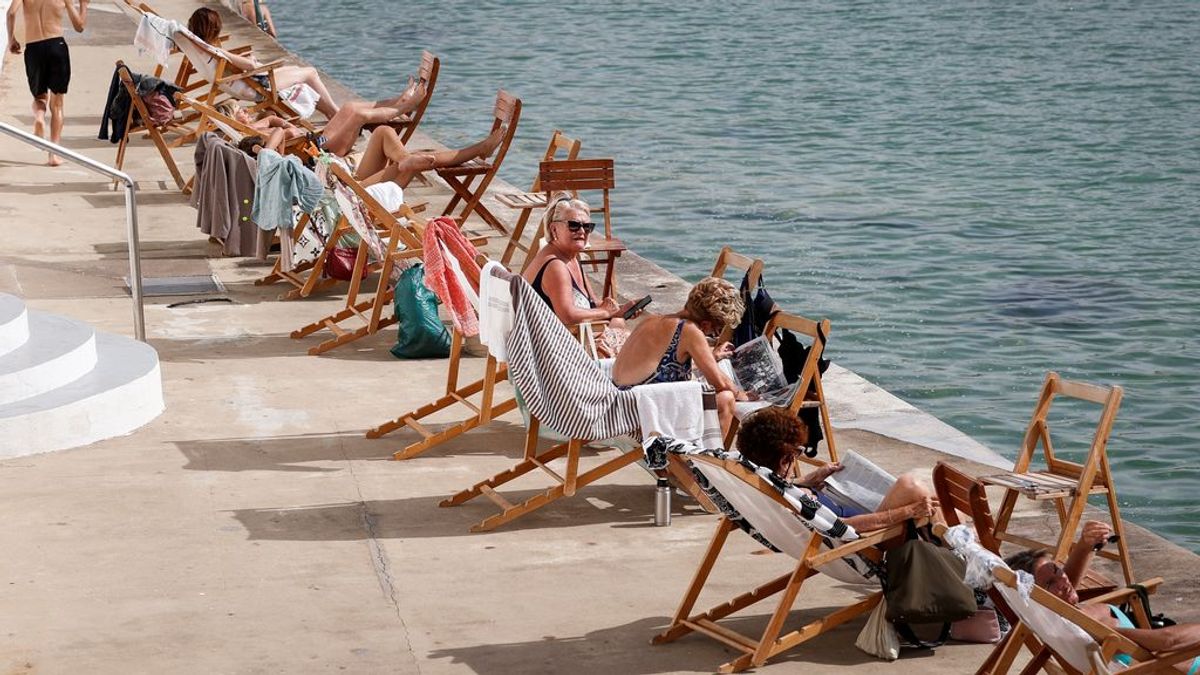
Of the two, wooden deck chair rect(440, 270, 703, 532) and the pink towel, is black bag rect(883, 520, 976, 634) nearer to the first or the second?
wooden deck chair rect(440, 270, 703, 532)

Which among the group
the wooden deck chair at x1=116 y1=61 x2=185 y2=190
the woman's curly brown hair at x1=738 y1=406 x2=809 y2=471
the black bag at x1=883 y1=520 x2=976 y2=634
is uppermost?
the woman's curly brown hair at x1=738 y1=406 x2=809 y2=471

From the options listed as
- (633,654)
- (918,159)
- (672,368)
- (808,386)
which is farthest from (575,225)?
(918,159)

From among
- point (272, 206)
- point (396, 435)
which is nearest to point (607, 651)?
point (396, 435)

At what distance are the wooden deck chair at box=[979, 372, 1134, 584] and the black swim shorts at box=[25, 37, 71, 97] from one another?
33.3 ft

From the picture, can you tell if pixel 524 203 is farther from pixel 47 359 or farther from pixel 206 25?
pixel 206 25

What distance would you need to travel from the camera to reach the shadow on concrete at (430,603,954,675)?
5645mm

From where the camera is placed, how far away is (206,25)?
1497 centimetres

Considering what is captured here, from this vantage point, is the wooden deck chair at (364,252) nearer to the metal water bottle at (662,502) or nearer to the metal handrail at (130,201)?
the metal handrail at (130,201)

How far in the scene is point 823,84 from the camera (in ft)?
88.4

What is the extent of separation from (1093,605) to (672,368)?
226 cm

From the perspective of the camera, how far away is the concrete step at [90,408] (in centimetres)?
779

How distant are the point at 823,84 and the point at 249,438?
19816mm

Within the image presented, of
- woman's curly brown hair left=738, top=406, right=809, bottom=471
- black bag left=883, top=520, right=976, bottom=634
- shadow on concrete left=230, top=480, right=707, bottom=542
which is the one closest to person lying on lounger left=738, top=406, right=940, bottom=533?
woman's curly brown hair left=738, top=406, right=809, bottom=471

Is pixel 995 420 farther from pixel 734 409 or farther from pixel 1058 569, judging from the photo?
pixel 1058 569
